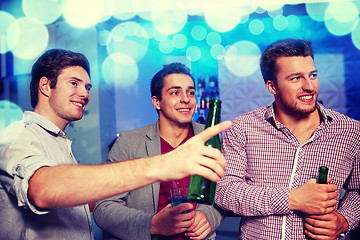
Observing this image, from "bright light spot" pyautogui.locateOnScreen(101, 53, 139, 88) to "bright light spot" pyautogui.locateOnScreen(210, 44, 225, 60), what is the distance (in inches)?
58.5

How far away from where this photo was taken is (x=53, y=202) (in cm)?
72

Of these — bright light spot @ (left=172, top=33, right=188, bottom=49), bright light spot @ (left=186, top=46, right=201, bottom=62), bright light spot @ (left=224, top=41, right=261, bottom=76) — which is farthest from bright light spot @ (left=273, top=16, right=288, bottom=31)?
bright light spot @ (left=172, top=33, right=188, bottom=49)

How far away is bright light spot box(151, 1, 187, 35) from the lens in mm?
3661

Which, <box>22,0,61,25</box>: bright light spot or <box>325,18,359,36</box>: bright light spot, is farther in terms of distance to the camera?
<box>325,18,359,36</box>: bright light spot

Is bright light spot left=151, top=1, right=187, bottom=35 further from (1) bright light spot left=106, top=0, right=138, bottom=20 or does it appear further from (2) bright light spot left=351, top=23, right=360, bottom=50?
(2) bright light spot left=351, top=23, right=360, bottom=50

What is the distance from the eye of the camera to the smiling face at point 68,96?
141 cm

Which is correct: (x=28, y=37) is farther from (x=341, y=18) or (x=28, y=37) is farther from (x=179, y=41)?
(x=341, y=18)

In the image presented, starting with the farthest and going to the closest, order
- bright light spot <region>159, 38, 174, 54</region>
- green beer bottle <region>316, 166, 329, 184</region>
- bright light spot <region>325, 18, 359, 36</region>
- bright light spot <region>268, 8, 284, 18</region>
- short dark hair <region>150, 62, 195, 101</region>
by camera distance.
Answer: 1. bright light spot <region>159, 38, 174, 54</region>
2. bright light spot <region>325, 18, 359, 36</region>
3. bright light spot <region>268, 8, 284, 18</region>
4. short dark hair <region>150, 62, 195, 101</region>
5. green beer bottle <region>316, 166, 329, 184</region>

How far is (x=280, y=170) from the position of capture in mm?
1369

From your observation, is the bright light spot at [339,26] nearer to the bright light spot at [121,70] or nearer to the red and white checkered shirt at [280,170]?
the bright light spot at [121,70]

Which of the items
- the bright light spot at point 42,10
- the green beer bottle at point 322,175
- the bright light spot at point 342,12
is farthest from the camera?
the bright light spot at point 42,10

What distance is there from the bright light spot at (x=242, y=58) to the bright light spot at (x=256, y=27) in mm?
228

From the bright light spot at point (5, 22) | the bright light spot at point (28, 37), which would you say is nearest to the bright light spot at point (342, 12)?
the bright light spot at point (28, 37)

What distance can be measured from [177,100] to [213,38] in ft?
11.3
